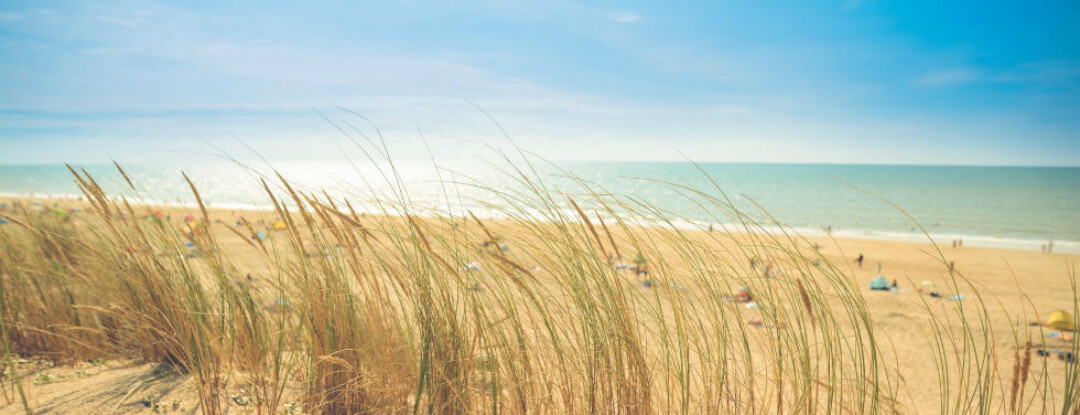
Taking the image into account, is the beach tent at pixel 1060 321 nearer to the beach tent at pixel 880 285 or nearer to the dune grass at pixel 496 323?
the beach tent at pixel 880 285

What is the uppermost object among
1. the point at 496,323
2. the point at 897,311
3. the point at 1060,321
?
the point at 496,323

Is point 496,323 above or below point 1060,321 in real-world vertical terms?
above

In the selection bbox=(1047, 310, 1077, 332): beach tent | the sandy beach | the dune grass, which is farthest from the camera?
bbox=(1047, 310, 1077, 332): beach tent

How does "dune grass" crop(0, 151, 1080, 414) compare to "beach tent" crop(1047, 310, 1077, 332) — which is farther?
"beach tent" crop(1047, 310, 1077, 332)

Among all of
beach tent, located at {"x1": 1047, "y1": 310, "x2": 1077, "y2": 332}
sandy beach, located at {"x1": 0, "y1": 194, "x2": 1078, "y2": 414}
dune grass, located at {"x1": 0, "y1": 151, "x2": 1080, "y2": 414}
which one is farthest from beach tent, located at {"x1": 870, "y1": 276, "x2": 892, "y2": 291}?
dune grass, located at {"x1": 0, "y1": 151, "x2": 1080, "y2": 414}

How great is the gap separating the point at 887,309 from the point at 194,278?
6787 mm

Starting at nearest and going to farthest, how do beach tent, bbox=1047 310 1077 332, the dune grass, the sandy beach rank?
1. the dune grass
2. the sandy beach
3. beach tent, bbox=1047 310 1077 332

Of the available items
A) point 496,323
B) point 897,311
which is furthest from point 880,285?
point 496,323

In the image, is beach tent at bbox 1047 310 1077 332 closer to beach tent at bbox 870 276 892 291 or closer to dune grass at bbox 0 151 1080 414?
beach tent at bbox 870 276 892 291

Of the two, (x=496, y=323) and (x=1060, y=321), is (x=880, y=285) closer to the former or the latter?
(x=1060, y=321)

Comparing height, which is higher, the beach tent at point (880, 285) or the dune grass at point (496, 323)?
the dune grass at point (496, 323)

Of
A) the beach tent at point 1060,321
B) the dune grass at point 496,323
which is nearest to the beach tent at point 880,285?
the beach tent at point 1060,321

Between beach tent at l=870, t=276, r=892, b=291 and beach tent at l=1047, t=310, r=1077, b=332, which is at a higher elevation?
beach tent at l=1047, t=310, r=1077, b=332

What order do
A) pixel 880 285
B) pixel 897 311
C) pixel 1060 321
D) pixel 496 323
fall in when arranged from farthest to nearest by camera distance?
pixel 880 285 < pixel 897 311 < pixel 1060 321 < pixel 496 323
